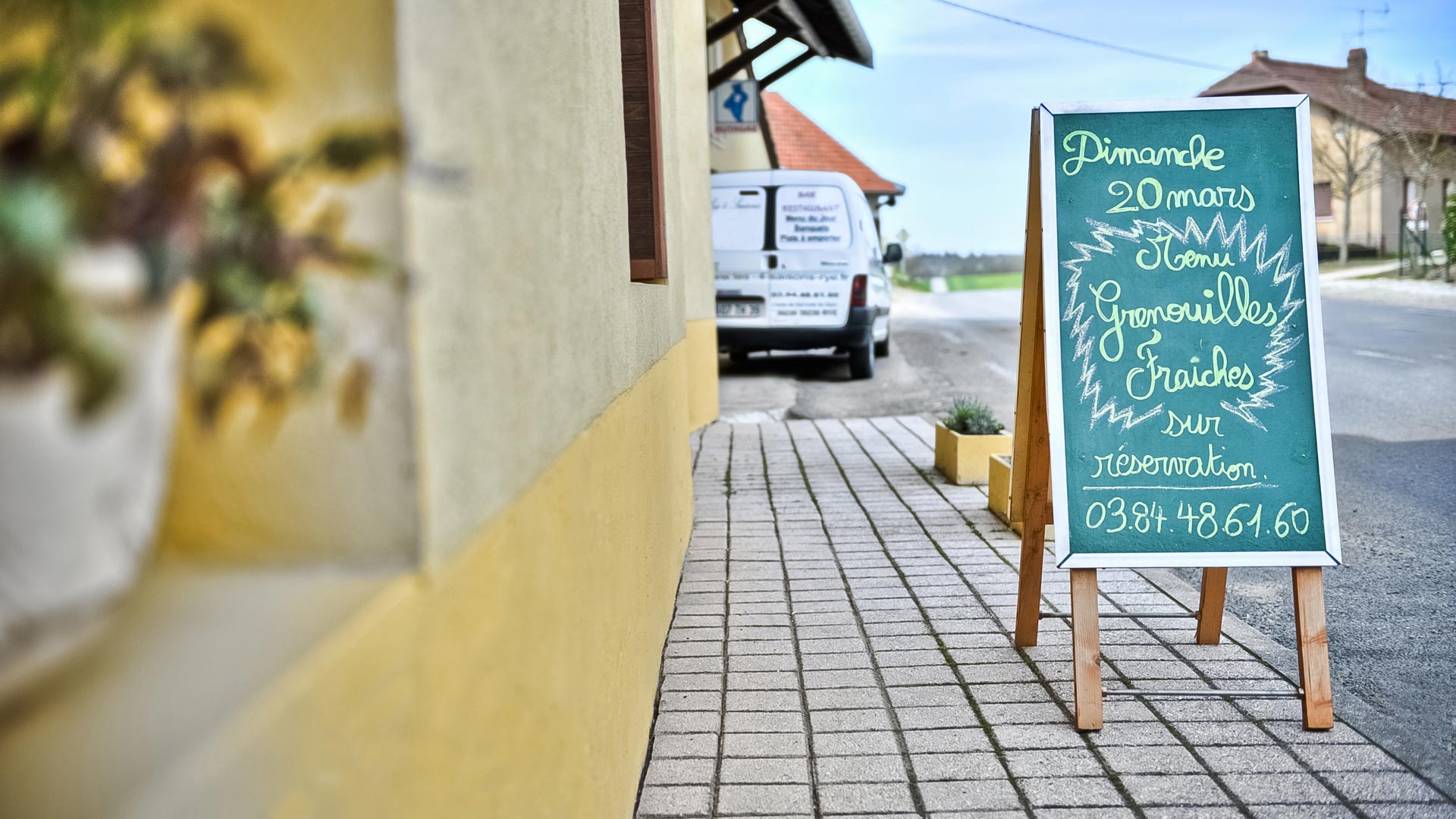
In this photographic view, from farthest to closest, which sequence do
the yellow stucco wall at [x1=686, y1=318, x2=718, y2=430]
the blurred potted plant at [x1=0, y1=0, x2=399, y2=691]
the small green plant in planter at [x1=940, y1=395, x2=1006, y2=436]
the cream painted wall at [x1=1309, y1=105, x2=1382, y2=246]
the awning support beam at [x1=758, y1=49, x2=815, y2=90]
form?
1. the cream painted wall at [x1=1309, y1=105, x2=1382, y2=246]
2. the awning support beam at [x1=758, y1=49, x2=815, y2=90]
3. the yellow stucco wall at [x1=686, y1=318, x2=718, y2=430]
4. the small green plant in planter at [x1=940, y1=395, x2=1006, y2=436]
5. the blurred potted plant at [x1=0, y1=0, x2=399, y2=691]

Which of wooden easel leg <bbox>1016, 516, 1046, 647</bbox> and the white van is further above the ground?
the white van

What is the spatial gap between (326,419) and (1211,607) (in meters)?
3.34

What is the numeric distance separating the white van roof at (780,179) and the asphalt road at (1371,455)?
2.17m

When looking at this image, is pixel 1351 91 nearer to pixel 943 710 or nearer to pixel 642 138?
pixel 642 138

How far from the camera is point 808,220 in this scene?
40.1 feet

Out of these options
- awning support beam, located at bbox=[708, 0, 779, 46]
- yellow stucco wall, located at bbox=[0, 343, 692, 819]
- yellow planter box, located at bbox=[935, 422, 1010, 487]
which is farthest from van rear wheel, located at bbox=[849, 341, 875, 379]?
yellow stucco wall, located at bbox=[0, 343, 692, 819]

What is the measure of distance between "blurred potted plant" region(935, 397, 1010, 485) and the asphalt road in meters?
1.81

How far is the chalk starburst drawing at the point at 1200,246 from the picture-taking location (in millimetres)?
3496

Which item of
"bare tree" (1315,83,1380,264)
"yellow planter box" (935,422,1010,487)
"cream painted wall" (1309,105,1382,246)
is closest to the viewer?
"yellow planter box" (935,422,1010,487)

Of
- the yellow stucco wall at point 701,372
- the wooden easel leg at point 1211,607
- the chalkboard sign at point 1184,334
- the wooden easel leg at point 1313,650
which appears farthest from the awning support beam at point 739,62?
the wooden easel leg at point 1313,650

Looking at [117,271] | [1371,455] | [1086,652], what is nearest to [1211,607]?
[1086,652]

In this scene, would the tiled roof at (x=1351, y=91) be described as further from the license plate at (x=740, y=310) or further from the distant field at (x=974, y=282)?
the license plate at (x=740, y=310)

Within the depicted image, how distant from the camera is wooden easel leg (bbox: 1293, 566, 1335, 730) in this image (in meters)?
3.15

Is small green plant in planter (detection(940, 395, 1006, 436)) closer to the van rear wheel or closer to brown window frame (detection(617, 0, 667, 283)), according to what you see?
brown window frame (detection(617, 0, 667, 283))
